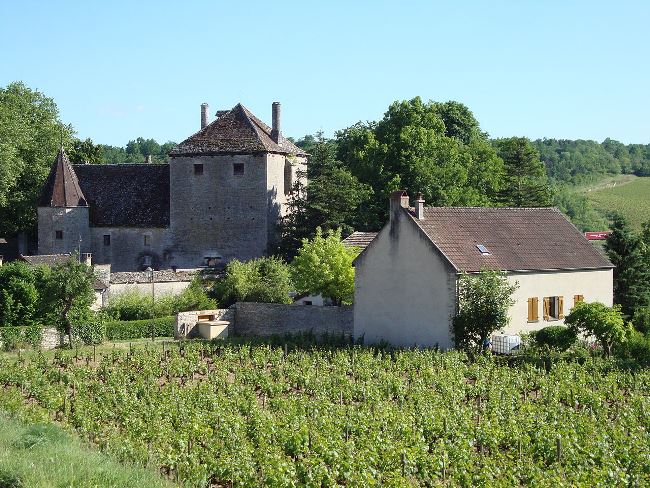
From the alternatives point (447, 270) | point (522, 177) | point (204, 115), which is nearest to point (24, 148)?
point (204, 115)

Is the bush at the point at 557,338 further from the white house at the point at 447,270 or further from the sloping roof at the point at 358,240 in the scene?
the sloping roof at the point at 358,240

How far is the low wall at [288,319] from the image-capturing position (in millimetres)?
37125

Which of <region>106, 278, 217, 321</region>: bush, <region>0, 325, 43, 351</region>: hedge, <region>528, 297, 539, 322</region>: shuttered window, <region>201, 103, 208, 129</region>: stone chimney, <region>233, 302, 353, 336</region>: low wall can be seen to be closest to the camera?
<region>528, 297, 539, 322</region>: shuttered window

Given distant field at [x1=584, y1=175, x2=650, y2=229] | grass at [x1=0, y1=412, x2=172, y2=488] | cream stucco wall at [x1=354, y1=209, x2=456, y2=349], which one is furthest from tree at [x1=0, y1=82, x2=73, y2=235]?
distant field at [x1=584, y1=175, x2=650, y2=229]

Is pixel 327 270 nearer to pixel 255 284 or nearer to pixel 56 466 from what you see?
Answer: pixel 255 284

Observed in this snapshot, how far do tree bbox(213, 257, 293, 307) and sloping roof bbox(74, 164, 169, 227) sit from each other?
10248mm

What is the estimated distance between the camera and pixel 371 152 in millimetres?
55750

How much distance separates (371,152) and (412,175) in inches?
149

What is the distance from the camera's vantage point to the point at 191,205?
172 feet

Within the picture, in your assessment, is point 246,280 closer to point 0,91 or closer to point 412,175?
point 412,175

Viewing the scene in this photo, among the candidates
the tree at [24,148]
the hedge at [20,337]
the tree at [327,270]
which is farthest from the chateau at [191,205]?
the hedge at [20,337]

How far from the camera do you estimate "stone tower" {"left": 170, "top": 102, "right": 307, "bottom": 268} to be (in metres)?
51.4

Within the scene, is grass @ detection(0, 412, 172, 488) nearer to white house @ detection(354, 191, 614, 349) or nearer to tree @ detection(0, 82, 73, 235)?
white house @ detection(354, 191, 614, 349)

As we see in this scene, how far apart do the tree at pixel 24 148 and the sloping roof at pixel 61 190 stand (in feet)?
17.6
